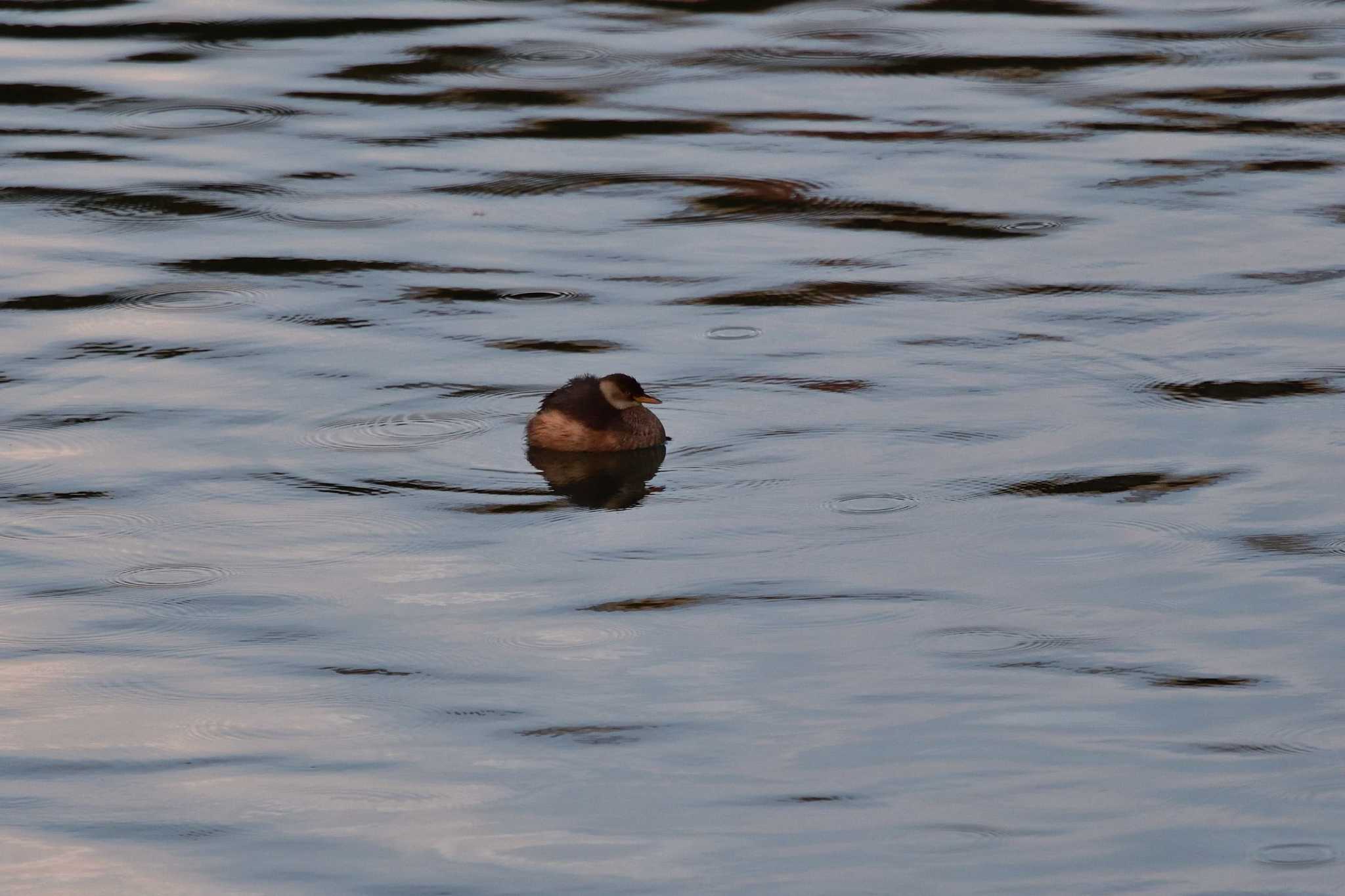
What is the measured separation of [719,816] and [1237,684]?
6.67 feet

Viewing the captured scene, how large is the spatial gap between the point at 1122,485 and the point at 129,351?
516 cm

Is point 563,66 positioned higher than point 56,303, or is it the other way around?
point 563,66

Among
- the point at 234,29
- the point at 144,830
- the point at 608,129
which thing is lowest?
the point at 144,830

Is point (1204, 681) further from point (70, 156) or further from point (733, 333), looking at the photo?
point (70, 156)

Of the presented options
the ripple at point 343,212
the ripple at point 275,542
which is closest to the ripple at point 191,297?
the ripple at point 343,212

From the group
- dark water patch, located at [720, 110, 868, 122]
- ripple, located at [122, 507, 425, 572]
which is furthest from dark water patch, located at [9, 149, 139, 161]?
ripple, located at [122, 507, 425, 572]

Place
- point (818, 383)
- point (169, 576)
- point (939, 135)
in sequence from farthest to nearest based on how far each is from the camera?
point (939, 135)
point (818, 383)
point (169, 576)

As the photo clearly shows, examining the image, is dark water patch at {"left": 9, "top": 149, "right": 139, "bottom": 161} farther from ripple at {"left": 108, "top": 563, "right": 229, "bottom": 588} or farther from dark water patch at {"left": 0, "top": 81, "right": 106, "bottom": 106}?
ripple at {"left": 108, "top": 563, "right": 229, "bottom": 588}

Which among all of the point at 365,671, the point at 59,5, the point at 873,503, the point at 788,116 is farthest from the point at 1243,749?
the point at 59,5

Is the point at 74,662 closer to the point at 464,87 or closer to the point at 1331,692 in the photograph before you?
the point at 1331,692

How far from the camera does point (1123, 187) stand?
1566 cm

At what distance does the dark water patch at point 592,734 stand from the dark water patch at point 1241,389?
455cm

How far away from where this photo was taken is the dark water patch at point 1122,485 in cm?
1052

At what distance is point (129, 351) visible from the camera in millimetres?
12805
